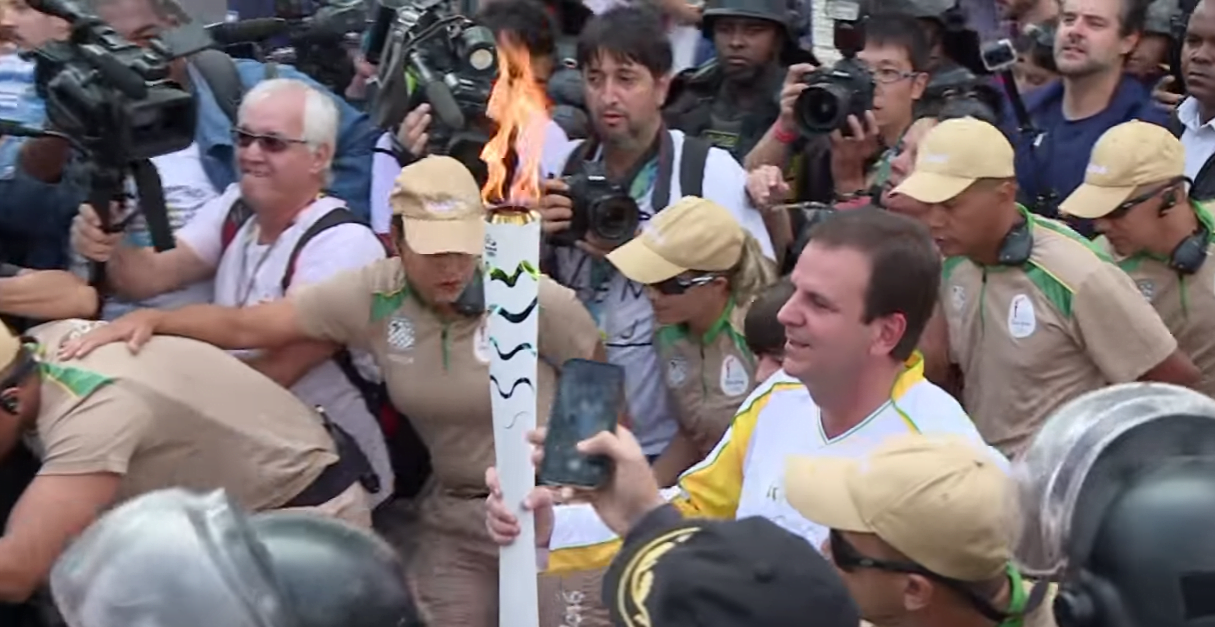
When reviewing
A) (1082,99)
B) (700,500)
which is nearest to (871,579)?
(700,500)

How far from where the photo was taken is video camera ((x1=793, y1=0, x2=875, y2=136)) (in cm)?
579

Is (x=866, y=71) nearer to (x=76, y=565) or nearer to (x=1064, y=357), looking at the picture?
(x=1064, y=357)

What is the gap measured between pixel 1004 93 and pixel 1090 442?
4.16 metres

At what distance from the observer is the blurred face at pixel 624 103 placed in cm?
550

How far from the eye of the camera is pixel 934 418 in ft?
11.2

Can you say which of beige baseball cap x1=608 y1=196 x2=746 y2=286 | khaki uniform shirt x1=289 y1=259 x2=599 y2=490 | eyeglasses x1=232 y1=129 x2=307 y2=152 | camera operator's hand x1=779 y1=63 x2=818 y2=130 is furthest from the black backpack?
camera operator's hand x1=779 y1=63 x2=818 y2=130

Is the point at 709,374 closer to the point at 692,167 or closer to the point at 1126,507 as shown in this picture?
the point at 692,167

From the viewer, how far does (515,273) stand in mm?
3400

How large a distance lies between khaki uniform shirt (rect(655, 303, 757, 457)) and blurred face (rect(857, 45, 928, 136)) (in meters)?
1.41

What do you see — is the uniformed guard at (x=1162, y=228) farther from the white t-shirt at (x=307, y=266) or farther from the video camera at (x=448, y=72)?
the white t-shirt at (x=307, y=266)

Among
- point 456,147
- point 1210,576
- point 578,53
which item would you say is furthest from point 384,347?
point 1210,576

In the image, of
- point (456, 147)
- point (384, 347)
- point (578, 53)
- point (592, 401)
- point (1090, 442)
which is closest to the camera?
point (1090, 442)

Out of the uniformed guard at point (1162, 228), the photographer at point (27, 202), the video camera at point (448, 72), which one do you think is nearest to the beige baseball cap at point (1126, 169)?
the uniformed guard at point (1162, 228)

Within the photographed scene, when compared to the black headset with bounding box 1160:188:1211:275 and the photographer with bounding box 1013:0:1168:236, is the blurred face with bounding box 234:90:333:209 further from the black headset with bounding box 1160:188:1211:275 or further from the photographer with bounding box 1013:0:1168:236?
the photographer with bounding box 1013:0:1168:236
